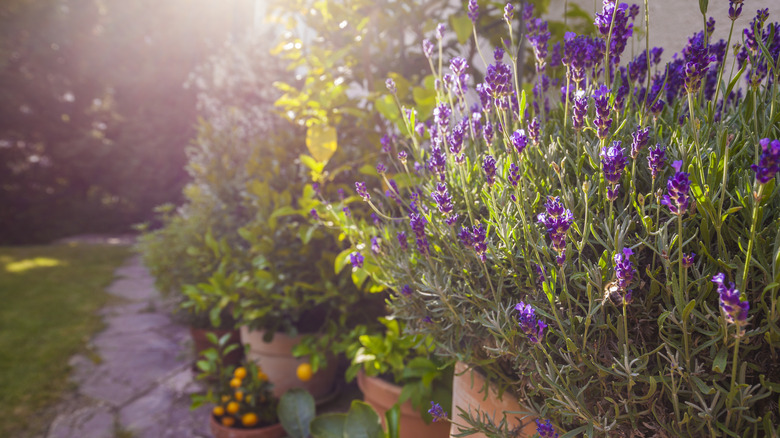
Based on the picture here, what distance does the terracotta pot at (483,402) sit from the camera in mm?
906

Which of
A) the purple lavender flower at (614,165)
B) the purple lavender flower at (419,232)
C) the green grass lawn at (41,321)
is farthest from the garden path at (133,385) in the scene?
the purple lavender flower at (614,165)

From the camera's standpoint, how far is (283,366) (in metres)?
2.50

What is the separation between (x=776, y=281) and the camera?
0.56 m

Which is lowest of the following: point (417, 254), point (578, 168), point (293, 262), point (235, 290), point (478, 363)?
point (235, 290)

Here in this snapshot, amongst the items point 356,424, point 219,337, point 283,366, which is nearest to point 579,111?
point 356,424

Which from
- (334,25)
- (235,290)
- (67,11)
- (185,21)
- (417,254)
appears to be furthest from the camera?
(185,21)

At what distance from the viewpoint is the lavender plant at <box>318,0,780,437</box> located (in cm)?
61

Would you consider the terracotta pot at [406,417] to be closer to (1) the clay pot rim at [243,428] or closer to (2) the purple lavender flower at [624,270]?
(1) the clay pot rim at [243,428]

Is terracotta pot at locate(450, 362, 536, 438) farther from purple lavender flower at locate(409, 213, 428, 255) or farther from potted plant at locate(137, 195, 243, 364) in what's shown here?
potted plant at locate(137, 195, 243, 364)

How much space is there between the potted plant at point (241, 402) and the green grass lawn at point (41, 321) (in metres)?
1.13

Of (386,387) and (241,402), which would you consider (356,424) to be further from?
(241,402)

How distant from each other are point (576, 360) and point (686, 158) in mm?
353

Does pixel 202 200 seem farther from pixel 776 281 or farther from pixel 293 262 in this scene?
pixel 776 281

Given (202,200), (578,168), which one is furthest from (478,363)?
(202,200)
